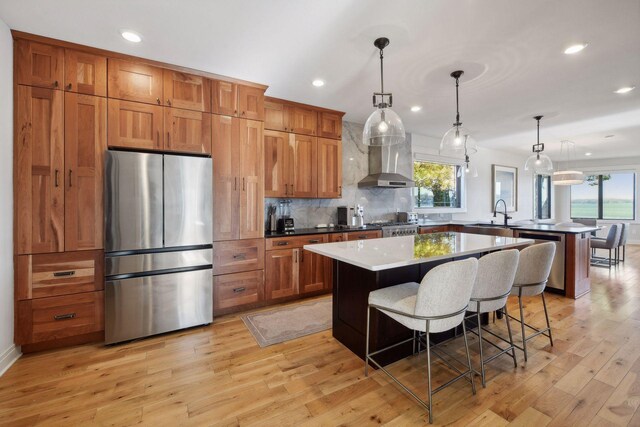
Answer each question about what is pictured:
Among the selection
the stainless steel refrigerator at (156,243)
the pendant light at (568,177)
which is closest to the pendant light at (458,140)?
the stainless steel refrigerator at (156,243)

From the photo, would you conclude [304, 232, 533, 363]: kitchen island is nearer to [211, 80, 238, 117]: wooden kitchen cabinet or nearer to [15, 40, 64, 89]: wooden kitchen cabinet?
[211, 80, 238, 117]: wooden kitchen cabinet

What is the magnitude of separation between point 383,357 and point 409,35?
2.56 metres

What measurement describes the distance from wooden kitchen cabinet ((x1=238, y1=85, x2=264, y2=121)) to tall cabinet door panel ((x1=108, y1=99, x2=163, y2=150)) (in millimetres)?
839

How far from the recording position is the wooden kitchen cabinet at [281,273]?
3.36 meters

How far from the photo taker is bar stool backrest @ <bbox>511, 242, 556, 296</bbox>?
216cm

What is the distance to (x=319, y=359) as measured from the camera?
2250mm

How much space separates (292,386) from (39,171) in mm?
2664

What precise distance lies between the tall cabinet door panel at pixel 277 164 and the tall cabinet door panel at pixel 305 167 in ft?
0.35

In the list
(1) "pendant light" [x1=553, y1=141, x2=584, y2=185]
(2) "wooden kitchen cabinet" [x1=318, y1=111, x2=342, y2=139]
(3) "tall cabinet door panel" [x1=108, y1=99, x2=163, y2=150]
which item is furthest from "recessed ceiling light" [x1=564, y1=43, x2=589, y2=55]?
Result: (1) "pendant light" [x1=553, y1=141, x2=584, y2=185]

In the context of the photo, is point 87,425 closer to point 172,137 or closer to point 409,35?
point 172,137

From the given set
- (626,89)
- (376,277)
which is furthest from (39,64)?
(626,89)

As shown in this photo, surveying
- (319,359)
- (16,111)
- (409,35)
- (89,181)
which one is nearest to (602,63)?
(409,35)

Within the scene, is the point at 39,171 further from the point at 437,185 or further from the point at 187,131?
the point at 437,185

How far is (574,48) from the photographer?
2.41m
